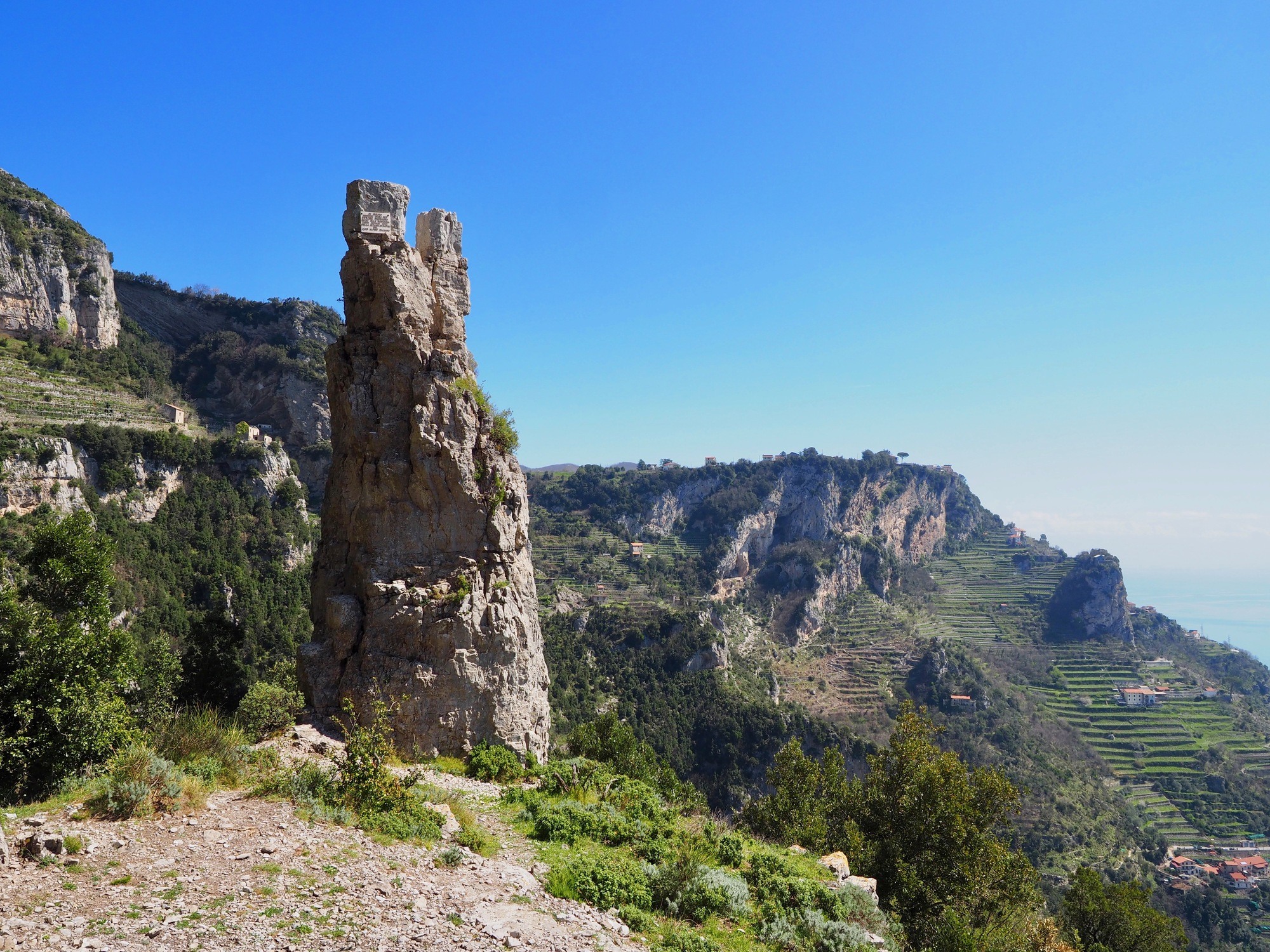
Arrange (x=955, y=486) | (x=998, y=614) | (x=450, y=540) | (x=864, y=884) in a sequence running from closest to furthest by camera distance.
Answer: (x=864, y=884), (x=450, y=540), (x=998, y=614), (x=955, y=486)

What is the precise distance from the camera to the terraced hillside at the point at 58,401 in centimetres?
4859

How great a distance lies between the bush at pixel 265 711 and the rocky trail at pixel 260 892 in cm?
446

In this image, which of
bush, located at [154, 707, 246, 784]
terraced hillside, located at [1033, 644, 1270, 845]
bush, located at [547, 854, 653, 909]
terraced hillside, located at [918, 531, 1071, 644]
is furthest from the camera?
terraced hillside, located at [918, 531, 1071, 644]

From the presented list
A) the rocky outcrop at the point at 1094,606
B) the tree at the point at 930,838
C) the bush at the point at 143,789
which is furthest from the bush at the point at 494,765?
the rocky outcrop at the point at 1094,606

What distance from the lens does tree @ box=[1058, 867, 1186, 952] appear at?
21641mm

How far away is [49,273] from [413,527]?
69.6 meters

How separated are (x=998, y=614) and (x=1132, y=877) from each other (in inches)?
3106

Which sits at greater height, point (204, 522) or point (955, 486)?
point (955, 486)

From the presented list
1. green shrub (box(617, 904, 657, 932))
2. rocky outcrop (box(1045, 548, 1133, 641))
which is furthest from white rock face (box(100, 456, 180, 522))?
rocky outcrop (box(1045, 548, 1133, 641))

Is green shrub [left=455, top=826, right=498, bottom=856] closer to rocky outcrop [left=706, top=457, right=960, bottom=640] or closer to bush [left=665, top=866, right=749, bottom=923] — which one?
bush [left=665, top=866, right=749, bottom=923]

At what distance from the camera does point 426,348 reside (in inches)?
672

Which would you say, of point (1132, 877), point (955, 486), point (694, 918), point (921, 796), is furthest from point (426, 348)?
point (955, 486)

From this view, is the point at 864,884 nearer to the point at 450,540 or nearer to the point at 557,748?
the point at 450,540

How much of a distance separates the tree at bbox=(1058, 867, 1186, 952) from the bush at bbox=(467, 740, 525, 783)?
19.0 m
